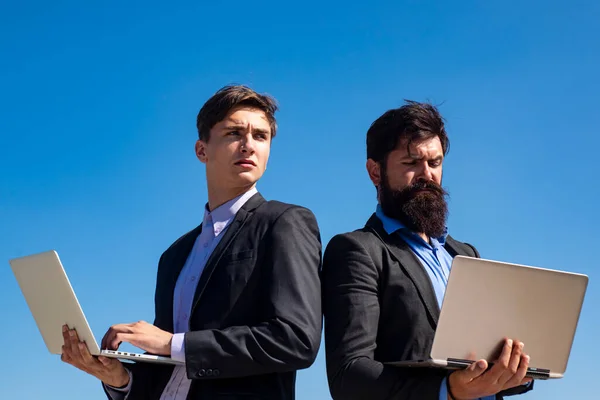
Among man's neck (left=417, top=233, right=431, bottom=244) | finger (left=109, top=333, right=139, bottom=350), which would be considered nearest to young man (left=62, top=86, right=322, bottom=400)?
finger (left=109, top=333, right=139, bottom=350)

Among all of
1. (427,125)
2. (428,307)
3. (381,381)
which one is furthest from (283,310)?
(427,125)

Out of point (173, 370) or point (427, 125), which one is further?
point (427, 125)

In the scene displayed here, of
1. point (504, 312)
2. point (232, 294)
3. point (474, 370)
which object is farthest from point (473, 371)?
point (232, 294)

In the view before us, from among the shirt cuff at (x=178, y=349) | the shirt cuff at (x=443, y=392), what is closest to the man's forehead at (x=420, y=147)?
the shirt cuff at (x=443, y=392)

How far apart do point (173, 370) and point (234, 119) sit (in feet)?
5.87

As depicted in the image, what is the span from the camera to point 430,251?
565cm

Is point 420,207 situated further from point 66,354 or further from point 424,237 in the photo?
point 66,354

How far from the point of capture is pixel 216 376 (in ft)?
14.8

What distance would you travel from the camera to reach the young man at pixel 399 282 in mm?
4551

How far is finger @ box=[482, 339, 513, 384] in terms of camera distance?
4297mm

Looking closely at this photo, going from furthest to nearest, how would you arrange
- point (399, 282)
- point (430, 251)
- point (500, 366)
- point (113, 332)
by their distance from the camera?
point (430, 251)
point (399, 282)
point (113, 332)
point (500, 366)

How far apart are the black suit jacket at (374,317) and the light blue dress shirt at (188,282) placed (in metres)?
0.76

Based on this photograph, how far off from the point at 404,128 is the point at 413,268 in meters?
1.21

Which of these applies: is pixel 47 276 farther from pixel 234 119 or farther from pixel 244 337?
pixel 234 119
